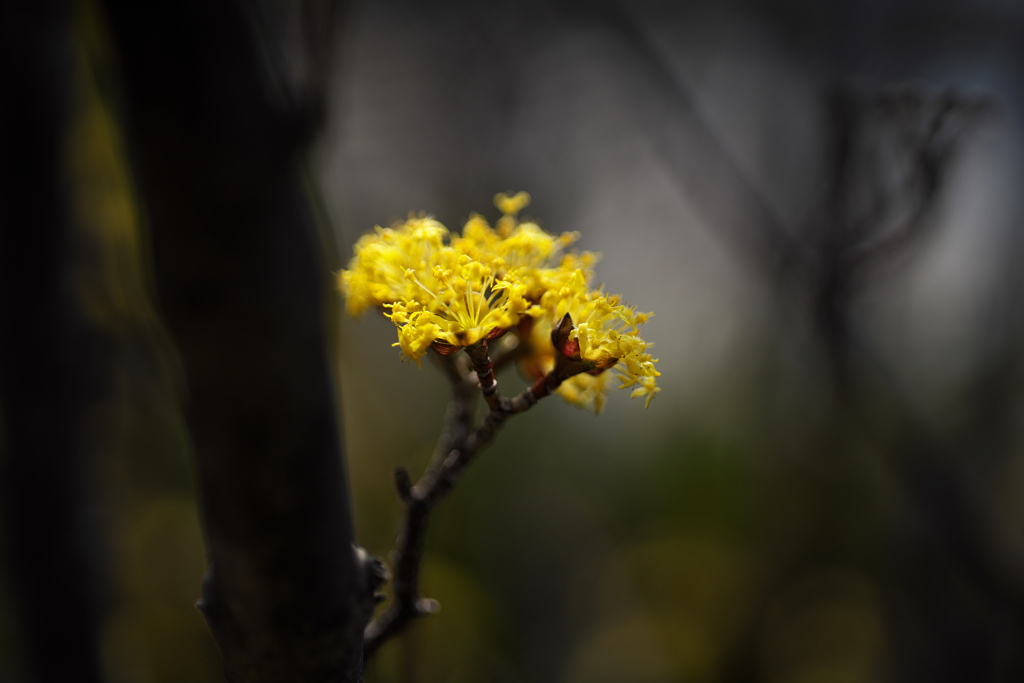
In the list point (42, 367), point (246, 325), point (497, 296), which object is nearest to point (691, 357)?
point (497, 296)

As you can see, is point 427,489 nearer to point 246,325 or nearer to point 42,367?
point 246,325

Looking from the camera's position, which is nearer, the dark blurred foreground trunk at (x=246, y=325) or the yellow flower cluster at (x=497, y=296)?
the dark blurred foreground trunk at (x=246, y=325)

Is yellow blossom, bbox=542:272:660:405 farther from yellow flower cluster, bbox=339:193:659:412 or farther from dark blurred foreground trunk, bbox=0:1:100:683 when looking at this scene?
dark blurred foreground trunk, bbox=0:1:100:683

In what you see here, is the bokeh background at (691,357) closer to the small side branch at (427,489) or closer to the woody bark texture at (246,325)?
the small side branch at (427,489)

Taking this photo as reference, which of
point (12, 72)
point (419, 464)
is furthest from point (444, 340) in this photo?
point (419, 464)

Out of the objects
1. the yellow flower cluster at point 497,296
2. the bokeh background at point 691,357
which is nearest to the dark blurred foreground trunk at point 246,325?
the yellow flower cluster at point 497,296

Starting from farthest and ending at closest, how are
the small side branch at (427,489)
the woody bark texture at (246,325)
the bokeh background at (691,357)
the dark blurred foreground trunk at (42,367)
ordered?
the bokeh background at (691,357) < the dark blurred foreground trunk at (42,367) < the small side branch at (427,489) < the woody bark texture at (246,325)
